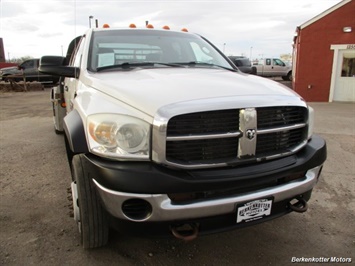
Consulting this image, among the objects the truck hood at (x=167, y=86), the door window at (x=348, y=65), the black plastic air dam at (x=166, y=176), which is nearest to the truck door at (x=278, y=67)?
the door window at (x=348, y=65)

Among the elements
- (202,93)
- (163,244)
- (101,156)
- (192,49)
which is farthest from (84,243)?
(192,49)

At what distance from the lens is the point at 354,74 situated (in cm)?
1291

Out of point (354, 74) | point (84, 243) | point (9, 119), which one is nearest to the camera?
point (84, 243)

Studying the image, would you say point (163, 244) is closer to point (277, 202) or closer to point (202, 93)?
point (277, 202)

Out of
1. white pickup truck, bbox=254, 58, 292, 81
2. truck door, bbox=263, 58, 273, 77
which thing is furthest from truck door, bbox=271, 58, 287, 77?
truck door, bbox=263, 58, 273, 77

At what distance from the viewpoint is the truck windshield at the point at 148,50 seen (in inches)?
125

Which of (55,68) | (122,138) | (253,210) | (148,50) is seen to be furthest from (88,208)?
(148,50)

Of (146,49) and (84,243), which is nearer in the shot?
(84,243)

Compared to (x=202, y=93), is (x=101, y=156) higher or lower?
lower

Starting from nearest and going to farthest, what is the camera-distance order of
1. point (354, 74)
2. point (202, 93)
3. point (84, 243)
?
point (202, 93)
point (84, 243)
point (354, 74)

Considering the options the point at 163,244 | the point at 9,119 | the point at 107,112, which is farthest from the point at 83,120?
the point at 9,119

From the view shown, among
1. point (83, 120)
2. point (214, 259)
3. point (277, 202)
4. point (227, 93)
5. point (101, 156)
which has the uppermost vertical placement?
point (227, 93)

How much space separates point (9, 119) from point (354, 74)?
1243cm

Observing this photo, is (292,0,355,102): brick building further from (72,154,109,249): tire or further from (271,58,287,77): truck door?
(72,154,109,249): tire
